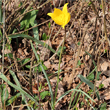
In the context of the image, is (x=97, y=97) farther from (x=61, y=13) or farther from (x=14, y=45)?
(x=14, y=45)

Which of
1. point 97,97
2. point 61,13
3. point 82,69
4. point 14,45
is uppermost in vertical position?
point 61,13

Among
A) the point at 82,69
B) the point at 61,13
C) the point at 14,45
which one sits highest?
the point at 61,13

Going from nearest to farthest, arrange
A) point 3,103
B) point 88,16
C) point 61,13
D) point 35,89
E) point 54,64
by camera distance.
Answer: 1. point 61,13
2. point 3,103
3. point 35,89
4. point 54,64
5. point 88,16

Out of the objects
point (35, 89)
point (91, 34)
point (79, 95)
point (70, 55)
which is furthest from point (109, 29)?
point (35, 89)

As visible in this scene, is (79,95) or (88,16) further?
(88,16)

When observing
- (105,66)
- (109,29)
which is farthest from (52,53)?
(109,29)

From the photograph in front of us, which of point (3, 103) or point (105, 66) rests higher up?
point (105, 66)

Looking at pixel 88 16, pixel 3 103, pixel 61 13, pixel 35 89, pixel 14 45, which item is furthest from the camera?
pixel 88 16

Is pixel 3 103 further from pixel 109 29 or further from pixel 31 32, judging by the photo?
pixel 109 29

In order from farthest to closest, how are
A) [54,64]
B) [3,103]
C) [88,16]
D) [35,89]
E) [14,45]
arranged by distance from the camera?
[88,16] < [14,45] < [54,64] < [35,89] < [3,103]
